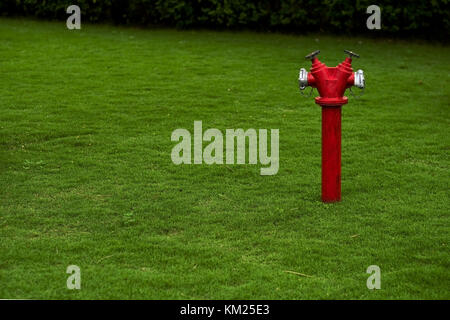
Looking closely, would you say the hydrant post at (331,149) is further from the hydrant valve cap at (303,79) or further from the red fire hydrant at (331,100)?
the hydrant valve cap at (303,79)

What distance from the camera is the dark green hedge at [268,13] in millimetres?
12648

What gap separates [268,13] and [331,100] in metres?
8.12

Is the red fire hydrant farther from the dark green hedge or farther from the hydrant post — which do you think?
the dark green hedge

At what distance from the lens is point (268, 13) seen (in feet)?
44.7

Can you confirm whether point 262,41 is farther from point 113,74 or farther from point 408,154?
point 408,154

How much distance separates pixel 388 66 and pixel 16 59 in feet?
19.0

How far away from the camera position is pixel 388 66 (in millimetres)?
11273
